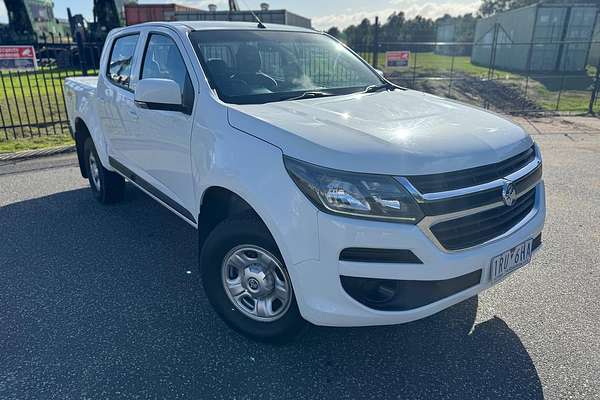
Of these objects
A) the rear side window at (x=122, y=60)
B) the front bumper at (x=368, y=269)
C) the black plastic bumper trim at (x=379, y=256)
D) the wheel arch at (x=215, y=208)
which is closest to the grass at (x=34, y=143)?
the rear side window at (x=122, y=60)

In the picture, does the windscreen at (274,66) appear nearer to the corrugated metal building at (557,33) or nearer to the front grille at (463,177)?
the front grille at (463,177)

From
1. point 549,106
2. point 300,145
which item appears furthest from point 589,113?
point 300,145

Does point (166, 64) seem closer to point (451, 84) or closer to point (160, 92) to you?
point (160, 92)

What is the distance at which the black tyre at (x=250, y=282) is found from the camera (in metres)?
2.42

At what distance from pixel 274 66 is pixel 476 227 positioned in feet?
6.43

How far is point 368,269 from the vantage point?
2059mm

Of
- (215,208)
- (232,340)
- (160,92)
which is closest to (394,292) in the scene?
(232,340)

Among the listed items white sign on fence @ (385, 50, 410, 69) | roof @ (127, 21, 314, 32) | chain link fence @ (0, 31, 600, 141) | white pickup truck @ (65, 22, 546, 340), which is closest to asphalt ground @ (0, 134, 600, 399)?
white pickup truck @ (65, 22, 546, 340)

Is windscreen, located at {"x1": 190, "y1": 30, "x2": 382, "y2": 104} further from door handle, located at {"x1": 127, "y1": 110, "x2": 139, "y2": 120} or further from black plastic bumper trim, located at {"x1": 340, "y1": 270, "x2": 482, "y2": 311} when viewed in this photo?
black plastic bumper trim, located at {"x1": 340, "y1": 270, "x2": 482, "y2": 311}

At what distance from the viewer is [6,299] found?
10.4ft

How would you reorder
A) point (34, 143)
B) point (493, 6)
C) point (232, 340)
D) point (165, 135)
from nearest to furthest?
1. point (232, 340)
2. point (165, 135)
3. point (34, 143)
4. point (493, 6)

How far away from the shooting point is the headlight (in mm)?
2023

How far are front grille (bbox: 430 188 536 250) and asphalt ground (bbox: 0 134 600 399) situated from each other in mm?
796

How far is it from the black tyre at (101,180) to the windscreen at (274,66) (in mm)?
2304
